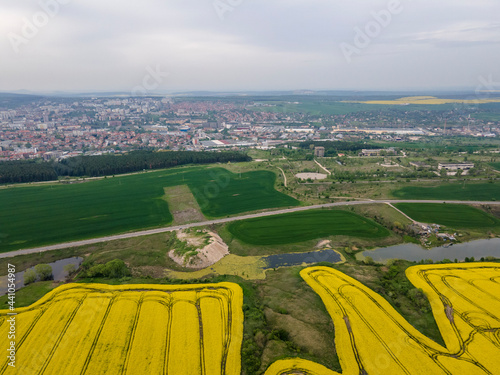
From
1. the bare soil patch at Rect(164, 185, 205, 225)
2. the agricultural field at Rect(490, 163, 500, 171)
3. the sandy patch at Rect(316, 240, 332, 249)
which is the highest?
the agricultural field at Rect(490, 163, 500, 171)

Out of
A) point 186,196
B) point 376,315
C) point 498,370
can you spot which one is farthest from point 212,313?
point 186,196

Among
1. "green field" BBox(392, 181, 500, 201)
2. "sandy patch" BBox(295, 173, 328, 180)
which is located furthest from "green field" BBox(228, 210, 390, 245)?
"sandy patch" BBox(295, 173, 328, 180)

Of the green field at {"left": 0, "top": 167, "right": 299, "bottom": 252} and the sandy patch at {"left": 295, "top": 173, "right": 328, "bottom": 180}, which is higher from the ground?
the sandy patch at {"left": 295, "top": 173, "right": 328, "bottom": 180}

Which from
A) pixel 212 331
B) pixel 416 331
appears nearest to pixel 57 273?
pixel 212 331

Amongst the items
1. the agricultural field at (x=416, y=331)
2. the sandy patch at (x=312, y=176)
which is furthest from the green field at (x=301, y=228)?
the sandy patch at (x=312, y=176)

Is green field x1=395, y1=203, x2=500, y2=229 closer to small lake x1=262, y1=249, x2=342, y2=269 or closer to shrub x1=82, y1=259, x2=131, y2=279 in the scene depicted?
small lake x1=262, y1=249, x2=342, y2=269

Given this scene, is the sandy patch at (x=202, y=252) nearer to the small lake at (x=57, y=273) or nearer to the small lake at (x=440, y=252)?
the small lake at (x=57, y=273)

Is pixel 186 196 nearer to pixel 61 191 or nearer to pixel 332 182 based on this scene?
pixel 61 191
